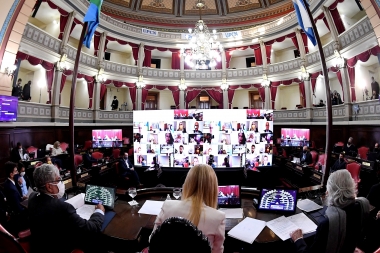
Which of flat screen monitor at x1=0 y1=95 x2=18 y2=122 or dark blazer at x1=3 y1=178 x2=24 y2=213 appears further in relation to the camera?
flat screen monitor at x1=0 y1=95 x2=18 y2=122

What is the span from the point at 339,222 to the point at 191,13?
59.9ft

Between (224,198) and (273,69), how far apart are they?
539 inches

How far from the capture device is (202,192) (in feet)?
5.16

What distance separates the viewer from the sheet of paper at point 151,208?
8.38ft

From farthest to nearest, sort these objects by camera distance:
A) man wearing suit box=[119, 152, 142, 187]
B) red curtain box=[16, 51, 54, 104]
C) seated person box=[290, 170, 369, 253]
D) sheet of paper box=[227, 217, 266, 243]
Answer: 1. red curtain box=[16, 51, 54, 104]
2. man wearing suit box=[119, 152, 142, 187]
3. sheet of paper box=[227, 217, 266, 243]
4. seated person box=[290, 170, 369, 253]

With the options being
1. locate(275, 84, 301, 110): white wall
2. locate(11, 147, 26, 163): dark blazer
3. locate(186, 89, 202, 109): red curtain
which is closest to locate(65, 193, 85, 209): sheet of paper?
locate(11, 147, 26, 163): dark blazer

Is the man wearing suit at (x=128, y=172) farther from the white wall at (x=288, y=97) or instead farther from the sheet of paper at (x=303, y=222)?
the white wall at (x=288, y=97)

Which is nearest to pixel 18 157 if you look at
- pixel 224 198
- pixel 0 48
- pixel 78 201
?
pixel 0 48

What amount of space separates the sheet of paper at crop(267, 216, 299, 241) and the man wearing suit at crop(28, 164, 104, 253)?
1.74 metres

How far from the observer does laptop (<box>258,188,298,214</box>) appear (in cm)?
247

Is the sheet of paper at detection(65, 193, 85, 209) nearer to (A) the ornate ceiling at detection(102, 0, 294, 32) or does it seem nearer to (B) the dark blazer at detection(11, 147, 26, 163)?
(B) the dark blazer at detection(11, 147, 26, 163)

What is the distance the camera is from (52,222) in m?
1.79

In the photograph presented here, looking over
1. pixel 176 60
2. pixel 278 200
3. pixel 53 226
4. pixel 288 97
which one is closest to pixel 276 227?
pixel 278 200

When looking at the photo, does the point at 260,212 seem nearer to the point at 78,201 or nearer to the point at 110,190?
the point at 110,190
